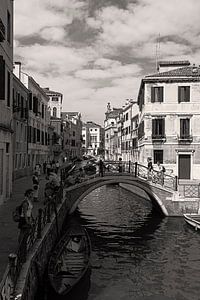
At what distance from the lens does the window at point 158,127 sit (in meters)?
31.3

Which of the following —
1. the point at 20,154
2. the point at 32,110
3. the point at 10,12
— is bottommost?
the point at 20,154

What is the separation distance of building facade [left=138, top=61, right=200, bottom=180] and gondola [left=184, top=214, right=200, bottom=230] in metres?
10.6

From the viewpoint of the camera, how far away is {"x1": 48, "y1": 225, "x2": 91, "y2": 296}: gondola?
1026 centimetres

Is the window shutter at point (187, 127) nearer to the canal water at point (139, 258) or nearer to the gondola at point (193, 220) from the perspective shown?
the canal water at point (139, 258)

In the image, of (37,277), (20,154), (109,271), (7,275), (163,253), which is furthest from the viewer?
(20,154)

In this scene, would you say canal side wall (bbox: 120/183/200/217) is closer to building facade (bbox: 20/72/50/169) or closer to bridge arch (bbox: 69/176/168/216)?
bridge arch (bbox: 69/176/168/216)

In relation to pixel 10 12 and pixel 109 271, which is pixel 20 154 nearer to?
pixel 10 12

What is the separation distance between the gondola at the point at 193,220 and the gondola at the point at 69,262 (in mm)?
7566

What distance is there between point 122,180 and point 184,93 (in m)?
11.5

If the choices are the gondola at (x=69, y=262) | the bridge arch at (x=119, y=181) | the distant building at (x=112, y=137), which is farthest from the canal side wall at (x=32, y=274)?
the distant building at (x=112, y=137)

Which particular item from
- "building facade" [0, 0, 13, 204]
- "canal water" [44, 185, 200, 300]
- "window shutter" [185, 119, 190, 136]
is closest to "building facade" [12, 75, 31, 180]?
"canal water" [44, 185, 200, 300]

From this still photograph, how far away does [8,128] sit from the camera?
1645cm

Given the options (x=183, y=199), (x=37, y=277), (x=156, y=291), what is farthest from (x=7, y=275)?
(x=183, y=199)

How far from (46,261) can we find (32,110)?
2431 centimetres
